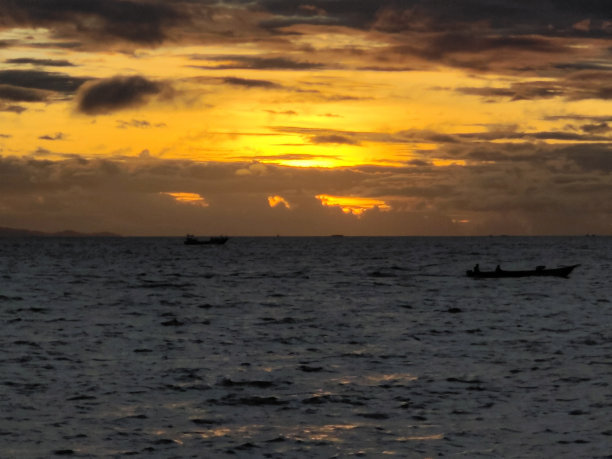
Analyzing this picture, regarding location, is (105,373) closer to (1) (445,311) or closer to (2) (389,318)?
(2) (389,318)

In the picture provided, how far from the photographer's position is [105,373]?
1167 inches

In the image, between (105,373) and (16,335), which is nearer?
(105,373)

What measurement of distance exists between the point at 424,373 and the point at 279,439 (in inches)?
417

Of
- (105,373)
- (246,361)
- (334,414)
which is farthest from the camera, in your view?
(246,361)

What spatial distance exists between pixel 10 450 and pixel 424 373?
1554 centimetres

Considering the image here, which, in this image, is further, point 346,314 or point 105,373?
point 346,314

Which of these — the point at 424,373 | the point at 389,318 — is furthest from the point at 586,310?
the point at 424,373

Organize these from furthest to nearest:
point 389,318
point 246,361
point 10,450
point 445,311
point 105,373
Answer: point 445,311
point 389,318
point 246,361
point 105,373
point 10,450

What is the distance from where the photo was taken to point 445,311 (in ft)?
185

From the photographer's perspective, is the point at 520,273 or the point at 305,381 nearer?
the point at 305,381

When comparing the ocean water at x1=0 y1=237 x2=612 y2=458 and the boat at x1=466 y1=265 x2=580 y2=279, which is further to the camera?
the boat at x1=466 y1=265 x2=580 y2=279

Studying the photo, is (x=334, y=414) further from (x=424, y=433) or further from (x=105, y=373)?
(x=105, y=373)

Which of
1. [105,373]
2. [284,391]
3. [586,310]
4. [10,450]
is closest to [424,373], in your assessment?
[284,391]

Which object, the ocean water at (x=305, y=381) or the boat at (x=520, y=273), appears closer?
the ocean water at (x=305, y=381)
